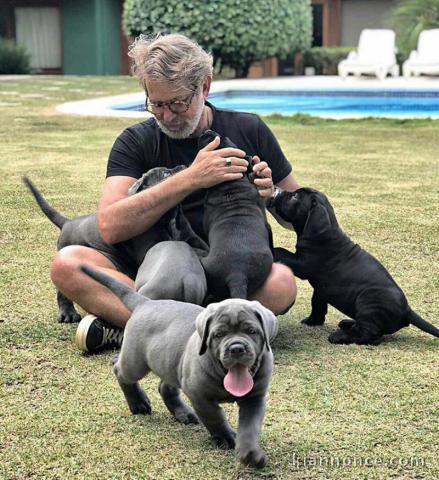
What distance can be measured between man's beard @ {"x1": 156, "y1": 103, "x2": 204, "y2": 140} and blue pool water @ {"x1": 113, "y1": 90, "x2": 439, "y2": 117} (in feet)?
47.1

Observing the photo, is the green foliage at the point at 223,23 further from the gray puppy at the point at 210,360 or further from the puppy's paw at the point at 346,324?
the gray puppy at the point at 210,360

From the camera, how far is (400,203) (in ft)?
25.2

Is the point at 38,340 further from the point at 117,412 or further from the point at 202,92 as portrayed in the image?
the point at 202,92

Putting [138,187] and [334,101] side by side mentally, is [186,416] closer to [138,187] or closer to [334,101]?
[138,187]

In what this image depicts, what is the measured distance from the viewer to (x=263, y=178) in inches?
161

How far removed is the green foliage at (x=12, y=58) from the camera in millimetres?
28453

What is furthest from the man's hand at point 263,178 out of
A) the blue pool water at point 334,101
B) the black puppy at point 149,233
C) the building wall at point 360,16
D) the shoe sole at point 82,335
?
the building wall at point 360,16

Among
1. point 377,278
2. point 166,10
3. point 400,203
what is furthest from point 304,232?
point 166,10

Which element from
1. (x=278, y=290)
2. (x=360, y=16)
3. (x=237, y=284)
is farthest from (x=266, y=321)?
(x=360, y=16)

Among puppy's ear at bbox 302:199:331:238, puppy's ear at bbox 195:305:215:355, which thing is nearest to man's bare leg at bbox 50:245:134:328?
puppy's ear at bbox 302:199:331:238

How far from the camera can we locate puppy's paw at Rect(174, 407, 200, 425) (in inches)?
129

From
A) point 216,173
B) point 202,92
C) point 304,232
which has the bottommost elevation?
point 304,232

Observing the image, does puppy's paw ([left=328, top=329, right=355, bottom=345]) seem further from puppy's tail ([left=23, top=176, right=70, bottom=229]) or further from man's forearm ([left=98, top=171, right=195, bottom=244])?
puppy's tail ([left=23, top=176, right=70, bottom=229])

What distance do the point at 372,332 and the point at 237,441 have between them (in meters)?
1.42
